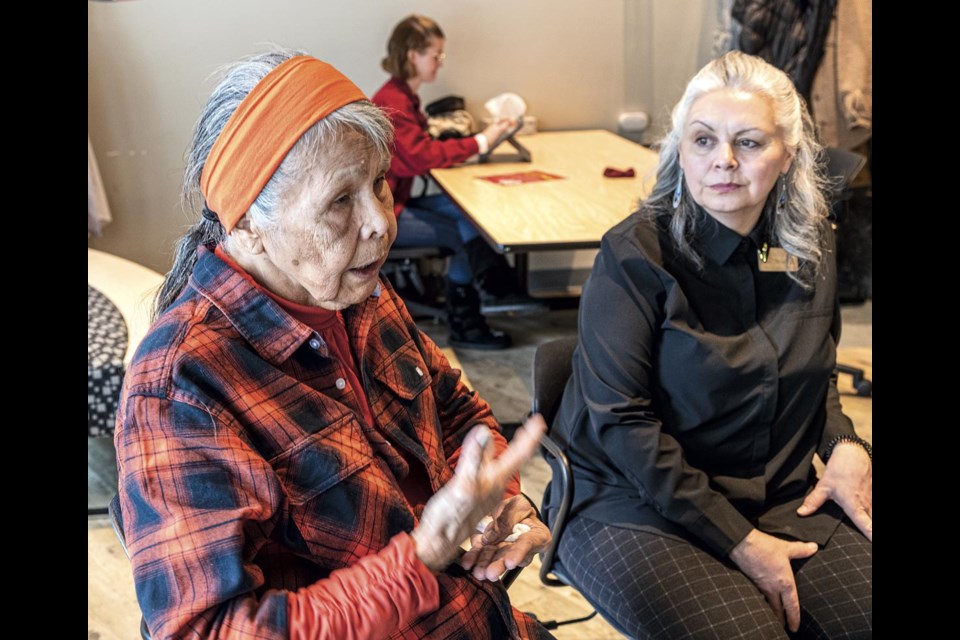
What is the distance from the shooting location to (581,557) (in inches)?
74.2

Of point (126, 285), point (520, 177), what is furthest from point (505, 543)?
point (520, 177)

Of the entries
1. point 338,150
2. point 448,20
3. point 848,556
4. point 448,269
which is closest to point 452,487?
point 338,150

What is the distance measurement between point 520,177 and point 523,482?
140cm

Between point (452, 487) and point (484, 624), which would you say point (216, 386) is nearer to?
point (452, 487)

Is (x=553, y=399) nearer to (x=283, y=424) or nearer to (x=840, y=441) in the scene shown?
(x=840, y=441)

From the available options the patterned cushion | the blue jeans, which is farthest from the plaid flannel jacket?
the blue jeans

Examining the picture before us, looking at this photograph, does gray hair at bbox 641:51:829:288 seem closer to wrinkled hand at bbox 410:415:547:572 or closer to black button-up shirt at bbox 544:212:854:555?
black button-up shirt at bbox 544:212:854:555

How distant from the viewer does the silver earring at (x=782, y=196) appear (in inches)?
80.7

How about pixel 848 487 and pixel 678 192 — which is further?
pixel 678 192

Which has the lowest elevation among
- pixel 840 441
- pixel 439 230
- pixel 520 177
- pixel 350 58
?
pixel 439 230

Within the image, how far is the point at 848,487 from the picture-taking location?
1937mm

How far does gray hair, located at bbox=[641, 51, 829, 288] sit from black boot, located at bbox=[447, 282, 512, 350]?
260 cm
